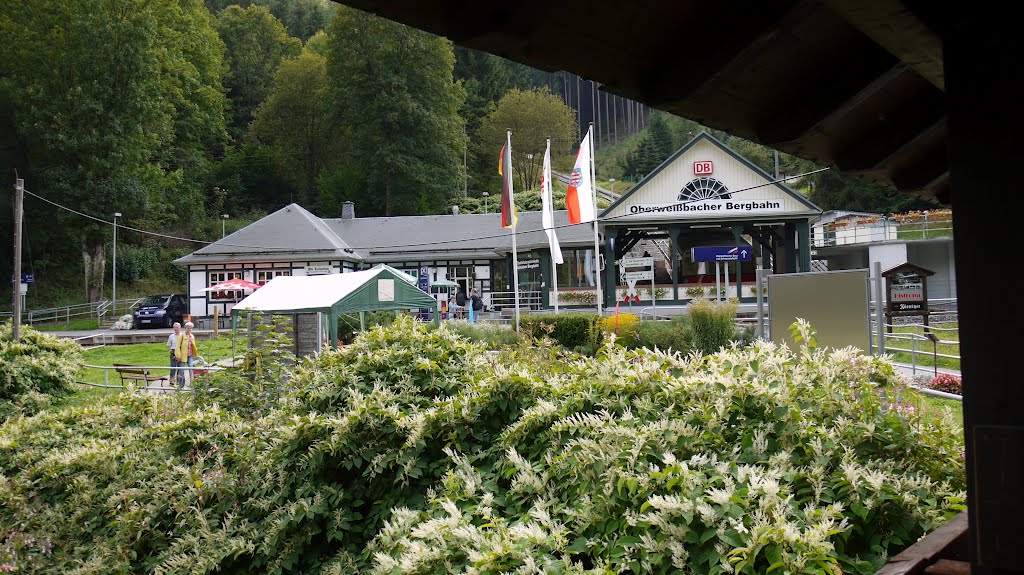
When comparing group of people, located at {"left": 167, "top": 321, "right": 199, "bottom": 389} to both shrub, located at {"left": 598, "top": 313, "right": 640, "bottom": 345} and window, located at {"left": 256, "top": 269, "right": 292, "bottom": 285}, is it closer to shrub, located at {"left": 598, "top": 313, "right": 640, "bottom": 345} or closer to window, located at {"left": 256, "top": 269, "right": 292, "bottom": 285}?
shrub, located at {"left": 598, "top": 313, "right": 640, "bottom": 345}

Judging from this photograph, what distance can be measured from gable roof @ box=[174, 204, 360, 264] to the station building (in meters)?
0.05

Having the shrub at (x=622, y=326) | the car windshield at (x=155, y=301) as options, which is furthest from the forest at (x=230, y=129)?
the shrub at (x=622, y=326)

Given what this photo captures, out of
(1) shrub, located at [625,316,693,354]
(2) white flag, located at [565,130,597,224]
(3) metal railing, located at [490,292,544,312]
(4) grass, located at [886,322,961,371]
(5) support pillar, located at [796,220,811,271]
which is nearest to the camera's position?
(4) grass, located at [886,322,961,371]

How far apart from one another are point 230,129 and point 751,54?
7656 cm

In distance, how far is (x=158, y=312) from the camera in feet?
118

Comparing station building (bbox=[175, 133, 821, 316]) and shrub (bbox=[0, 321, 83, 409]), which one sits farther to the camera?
station building (bbox=[175, 133, 821, 316])

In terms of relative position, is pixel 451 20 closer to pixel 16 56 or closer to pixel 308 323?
pixel 308 323

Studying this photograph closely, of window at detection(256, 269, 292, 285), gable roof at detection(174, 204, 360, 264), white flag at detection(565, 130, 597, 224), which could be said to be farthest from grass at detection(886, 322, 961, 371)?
window at detection(256, 269, 292, 285)

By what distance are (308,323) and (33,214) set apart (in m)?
40.2

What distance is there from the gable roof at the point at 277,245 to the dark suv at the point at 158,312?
2.74 metres

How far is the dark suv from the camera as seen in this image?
117 feet

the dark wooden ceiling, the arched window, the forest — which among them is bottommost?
the dark wooden ceiling

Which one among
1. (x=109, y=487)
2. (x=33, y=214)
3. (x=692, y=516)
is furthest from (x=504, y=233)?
(x=692, y=516)

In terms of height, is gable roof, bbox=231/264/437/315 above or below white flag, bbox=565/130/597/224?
below
